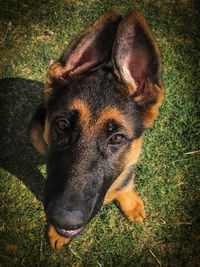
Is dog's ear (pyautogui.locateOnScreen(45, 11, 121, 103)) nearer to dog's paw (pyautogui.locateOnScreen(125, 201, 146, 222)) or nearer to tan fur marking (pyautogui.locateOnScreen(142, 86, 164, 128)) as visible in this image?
tan fur marking (pyautogui.locateOnScreen(142, 86, 164, 128))

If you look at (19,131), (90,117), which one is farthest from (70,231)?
(19,131)

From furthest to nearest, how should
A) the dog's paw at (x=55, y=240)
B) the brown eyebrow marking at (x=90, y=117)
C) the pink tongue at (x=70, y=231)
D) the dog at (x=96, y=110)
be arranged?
the dog's paw at (x=55, y=240) < the pink tongue at (x=70, y=231) < the brown eyebrow marking at (x=90, y=117) < the dog at (x=96, y=110)

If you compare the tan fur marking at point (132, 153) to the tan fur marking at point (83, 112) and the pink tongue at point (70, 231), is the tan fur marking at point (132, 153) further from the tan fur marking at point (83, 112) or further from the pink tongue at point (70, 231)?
the pink tongue at point (70, 231)

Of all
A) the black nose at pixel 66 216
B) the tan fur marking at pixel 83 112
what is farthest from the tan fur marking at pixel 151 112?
the black nose at pixel 66 216

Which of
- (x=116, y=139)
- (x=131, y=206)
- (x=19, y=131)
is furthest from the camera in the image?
(x=19, y=131)

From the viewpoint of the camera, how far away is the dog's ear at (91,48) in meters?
4.44

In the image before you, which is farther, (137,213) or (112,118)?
(137,213)

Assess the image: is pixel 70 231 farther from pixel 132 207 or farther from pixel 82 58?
pixel 82 58

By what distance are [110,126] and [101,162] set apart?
38cm

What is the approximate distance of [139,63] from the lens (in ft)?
15.2

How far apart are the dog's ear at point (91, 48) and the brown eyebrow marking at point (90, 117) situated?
48 cm

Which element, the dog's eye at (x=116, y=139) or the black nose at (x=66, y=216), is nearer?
the black nose at (x=66, y=216)

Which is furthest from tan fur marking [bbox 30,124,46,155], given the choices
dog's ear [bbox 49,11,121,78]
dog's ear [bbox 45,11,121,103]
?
dog's ear [bbox 49,11,121,78]

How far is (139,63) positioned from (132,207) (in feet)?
7.29
